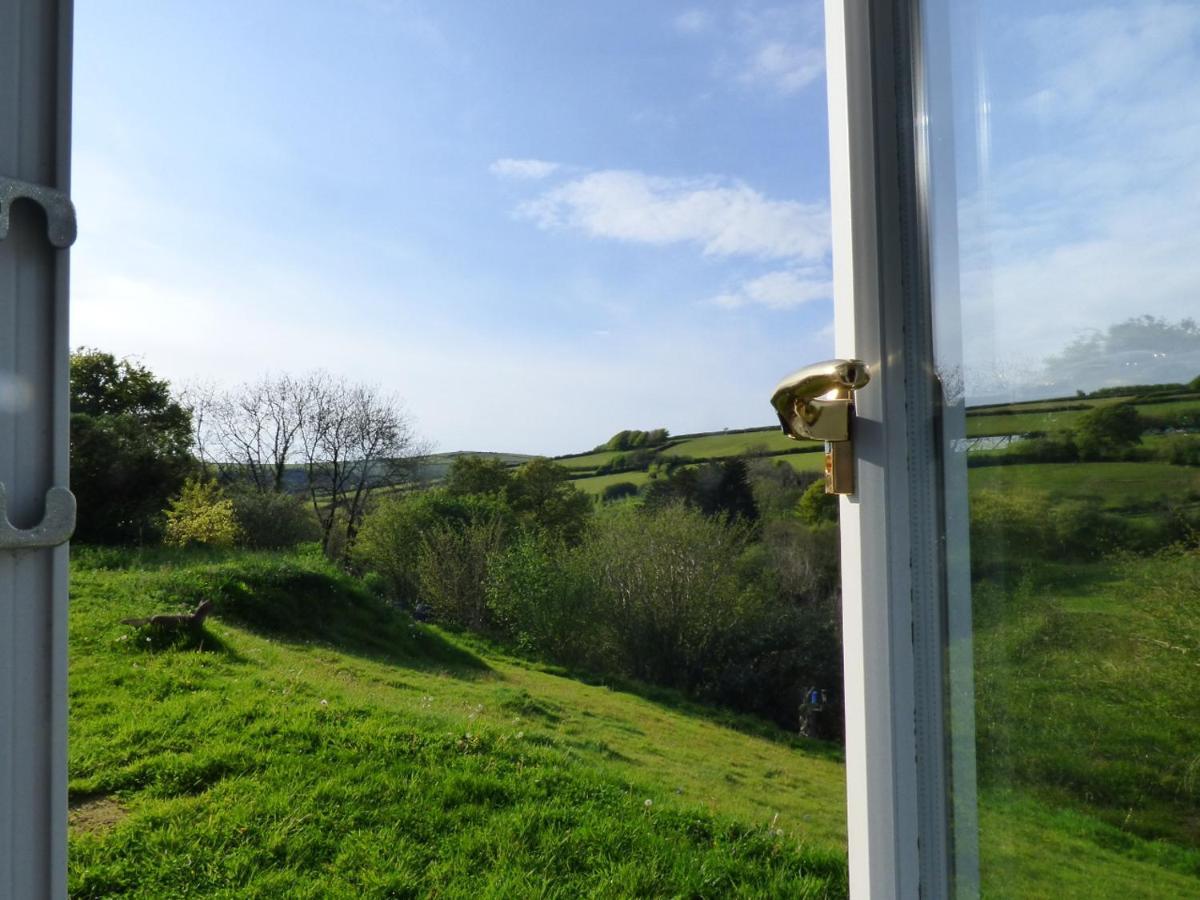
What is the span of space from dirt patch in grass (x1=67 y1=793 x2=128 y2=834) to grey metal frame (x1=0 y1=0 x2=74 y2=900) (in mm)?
1894

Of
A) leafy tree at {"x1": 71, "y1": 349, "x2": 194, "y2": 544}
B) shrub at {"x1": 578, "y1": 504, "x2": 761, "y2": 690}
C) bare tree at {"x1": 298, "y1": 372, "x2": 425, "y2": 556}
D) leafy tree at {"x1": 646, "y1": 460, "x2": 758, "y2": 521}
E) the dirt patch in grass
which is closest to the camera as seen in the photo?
the dirt patch in grass

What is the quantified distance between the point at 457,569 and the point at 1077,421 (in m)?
3.95

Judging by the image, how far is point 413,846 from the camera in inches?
81.9

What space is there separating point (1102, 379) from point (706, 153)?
16.2 feet

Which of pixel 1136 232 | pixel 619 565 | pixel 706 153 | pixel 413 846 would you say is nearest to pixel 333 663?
pixel 413 846

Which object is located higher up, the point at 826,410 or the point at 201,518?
the point at 826,410

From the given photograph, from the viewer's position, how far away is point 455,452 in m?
4.45

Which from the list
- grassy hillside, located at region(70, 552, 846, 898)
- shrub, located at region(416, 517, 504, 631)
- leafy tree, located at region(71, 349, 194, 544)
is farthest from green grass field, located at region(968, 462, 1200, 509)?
shrub, located at region(416, 517, 504, 631)

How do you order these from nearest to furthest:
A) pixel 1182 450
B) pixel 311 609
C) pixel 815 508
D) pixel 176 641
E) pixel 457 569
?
1. pixel 1182 450
2. pixel 176 641
3. pixel 311 609
4. pixel 815 508
5. pixel 457 569

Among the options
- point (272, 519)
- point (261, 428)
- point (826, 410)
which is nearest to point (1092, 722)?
point (826, 410)

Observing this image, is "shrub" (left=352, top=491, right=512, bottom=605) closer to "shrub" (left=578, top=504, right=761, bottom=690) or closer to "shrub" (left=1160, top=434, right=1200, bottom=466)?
"shrub" (left=578, top=504, right=761, bottom=690)

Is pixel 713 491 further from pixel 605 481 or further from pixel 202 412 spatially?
pixel 202 412

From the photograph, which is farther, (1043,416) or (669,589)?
(669,589)

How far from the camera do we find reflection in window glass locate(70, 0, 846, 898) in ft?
7.22
